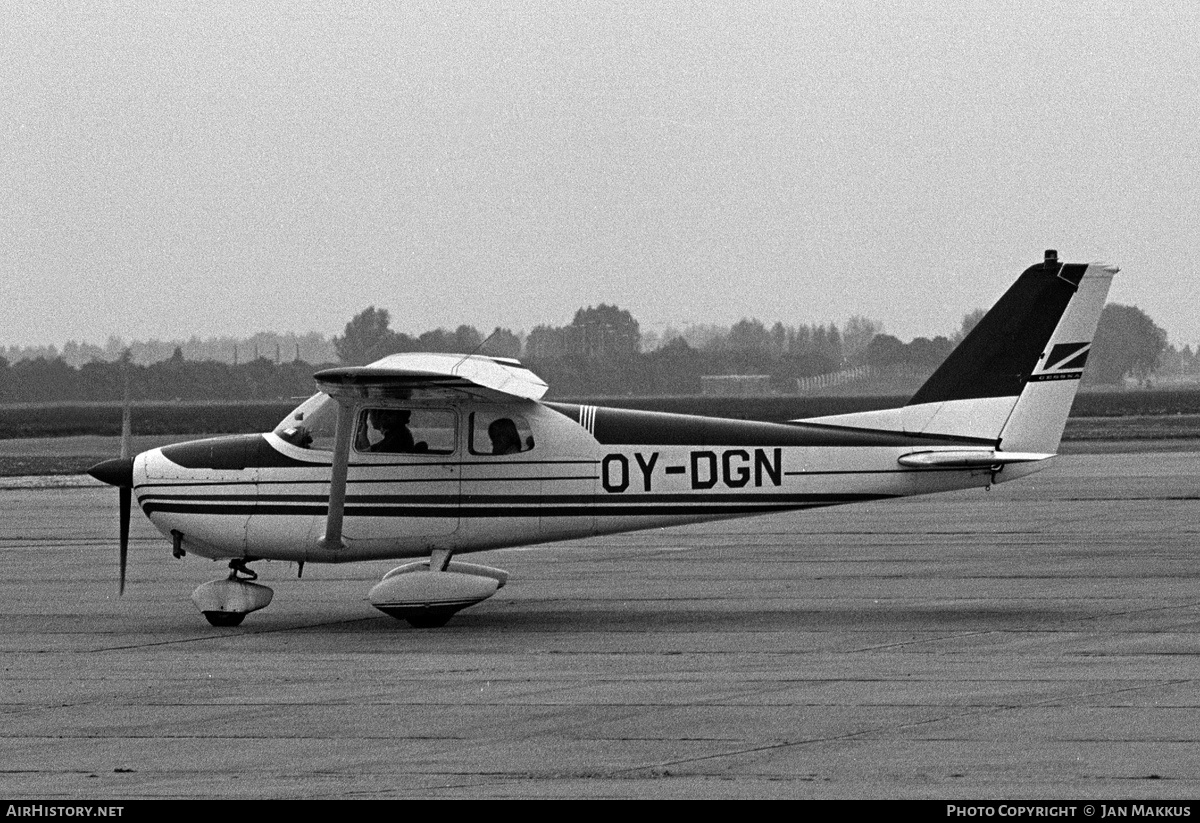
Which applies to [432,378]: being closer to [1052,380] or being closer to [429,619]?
[429,619]

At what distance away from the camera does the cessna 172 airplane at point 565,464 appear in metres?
13.7

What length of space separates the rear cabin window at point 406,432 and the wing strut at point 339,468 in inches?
11.1

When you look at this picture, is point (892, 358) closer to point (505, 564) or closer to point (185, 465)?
point (505, 564)

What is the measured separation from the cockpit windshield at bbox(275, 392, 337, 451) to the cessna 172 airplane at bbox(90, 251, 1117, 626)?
0.7 inches

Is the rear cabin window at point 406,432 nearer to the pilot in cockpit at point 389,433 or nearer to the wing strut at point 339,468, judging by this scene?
the pilot in cockpit at point 389,433

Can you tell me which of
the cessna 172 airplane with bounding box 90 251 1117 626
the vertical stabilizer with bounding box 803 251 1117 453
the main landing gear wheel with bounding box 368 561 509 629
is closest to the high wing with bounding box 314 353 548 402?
the cessna 172 airplane with bounding box 90 251 1117 626

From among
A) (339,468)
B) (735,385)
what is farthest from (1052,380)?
(735,385)

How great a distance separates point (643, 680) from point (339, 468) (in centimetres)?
389

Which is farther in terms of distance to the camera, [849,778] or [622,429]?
[622,429]

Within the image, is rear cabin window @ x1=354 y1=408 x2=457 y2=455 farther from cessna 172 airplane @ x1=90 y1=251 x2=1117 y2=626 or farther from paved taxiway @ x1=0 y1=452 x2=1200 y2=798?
paved taxiway @ x1=0 y1=452 x2=1200 y2=798

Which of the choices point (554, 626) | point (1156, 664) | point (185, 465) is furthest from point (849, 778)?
point (185, 465)

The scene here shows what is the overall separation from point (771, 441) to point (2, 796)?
7713 millimetres

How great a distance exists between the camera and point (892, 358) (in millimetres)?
87312
